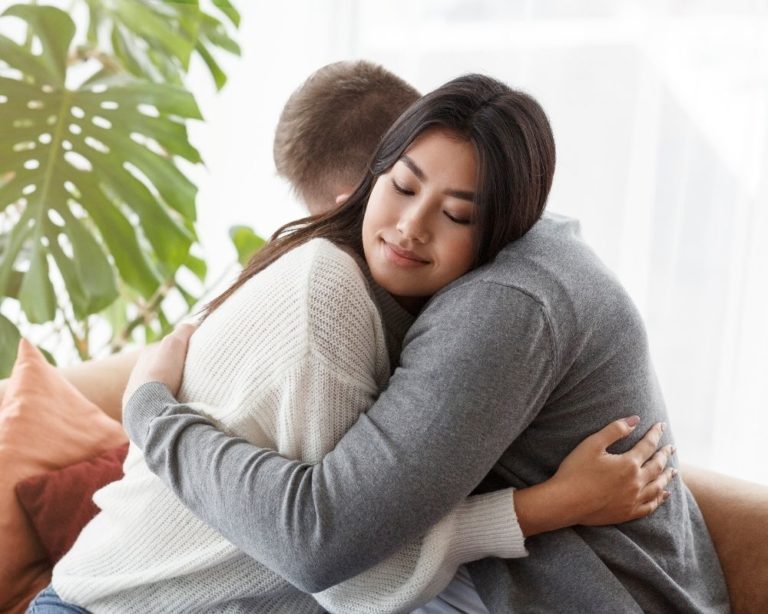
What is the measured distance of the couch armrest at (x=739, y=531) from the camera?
1459 millimetres

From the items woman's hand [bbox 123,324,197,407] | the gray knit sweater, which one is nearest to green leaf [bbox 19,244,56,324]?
woman's hand [bbox 123,324,197,407]

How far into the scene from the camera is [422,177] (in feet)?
4.01

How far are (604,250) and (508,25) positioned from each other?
0.71 metres

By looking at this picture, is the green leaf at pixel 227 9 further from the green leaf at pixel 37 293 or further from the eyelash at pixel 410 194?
the eyelash at pixel 410 194

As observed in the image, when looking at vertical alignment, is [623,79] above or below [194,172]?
above

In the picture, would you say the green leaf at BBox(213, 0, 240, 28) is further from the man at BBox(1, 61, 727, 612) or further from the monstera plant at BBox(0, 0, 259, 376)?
the man at BBox(1, 61, 727, 612)

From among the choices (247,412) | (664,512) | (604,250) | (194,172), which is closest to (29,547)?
(247,412)

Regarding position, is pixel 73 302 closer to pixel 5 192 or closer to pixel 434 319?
pixel 5 192

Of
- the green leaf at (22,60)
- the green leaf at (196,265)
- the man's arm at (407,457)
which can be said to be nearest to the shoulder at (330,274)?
the man's arm at (407,457)

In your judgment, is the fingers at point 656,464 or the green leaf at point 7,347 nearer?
the fingers at point 656,464

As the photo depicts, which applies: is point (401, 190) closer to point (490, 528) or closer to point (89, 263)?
point (490, 528)

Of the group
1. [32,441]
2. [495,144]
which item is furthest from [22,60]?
[495,144]

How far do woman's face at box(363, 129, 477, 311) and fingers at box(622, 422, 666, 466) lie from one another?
31cm

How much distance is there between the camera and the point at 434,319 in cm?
116
